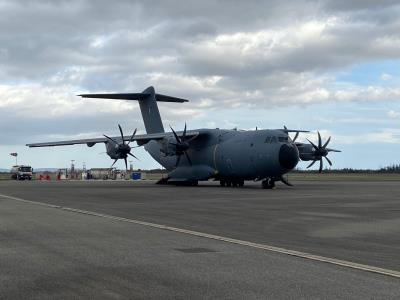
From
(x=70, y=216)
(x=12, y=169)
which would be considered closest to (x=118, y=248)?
(x=70, y=216)

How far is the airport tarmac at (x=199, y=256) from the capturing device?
22.5ft

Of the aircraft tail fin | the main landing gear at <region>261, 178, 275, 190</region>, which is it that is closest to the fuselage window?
the main landing gear at <region>261, 178, 275, 190</region>

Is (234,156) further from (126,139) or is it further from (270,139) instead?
(126,139)

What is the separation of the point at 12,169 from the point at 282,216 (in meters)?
84.7

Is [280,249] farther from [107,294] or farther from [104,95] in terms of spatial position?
[104,95]

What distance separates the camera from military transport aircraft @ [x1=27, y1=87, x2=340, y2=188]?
37.6 meters

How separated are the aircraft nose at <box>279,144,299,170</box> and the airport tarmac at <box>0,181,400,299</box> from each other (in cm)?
1893

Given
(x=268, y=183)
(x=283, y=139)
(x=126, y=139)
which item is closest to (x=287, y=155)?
(x=283, y=139)

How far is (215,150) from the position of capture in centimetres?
4328

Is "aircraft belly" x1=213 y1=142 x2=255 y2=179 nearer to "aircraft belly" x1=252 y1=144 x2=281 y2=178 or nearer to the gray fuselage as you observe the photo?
the gray fuselage

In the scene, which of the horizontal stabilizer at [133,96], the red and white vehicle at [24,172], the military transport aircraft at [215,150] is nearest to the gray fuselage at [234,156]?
the military transport aircraft at [215,150]

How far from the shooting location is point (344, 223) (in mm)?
15398

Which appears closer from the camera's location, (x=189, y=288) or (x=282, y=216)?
(x=189, y=288)

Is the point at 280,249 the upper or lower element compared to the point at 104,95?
lower
